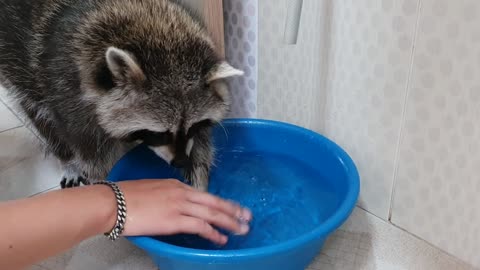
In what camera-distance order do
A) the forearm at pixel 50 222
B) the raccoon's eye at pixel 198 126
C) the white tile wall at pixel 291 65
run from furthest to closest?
the white tile wall at pixel 291 65 → the raccoon's eye at pixel 198 126 → the forearm at pixel 50 222

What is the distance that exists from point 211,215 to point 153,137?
0.80 feet

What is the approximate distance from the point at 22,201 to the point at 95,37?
475mm

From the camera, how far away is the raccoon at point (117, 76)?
1.09 metres

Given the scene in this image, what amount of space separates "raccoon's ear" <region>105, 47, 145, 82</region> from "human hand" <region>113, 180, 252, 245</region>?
0.23 metres

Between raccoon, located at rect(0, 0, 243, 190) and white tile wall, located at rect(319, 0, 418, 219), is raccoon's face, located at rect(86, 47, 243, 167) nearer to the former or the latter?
raccoon, located at rect(0, 0, 243, 190)

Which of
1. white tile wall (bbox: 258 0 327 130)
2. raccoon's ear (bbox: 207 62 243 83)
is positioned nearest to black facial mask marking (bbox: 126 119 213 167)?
raccoon's ear (bbox: 207 62 243 83)

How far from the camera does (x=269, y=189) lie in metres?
1.41

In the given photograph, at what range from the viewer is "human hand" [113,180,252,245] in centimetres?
97

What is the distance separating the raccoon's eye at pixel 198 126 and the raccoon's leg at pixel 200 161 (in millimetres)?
77

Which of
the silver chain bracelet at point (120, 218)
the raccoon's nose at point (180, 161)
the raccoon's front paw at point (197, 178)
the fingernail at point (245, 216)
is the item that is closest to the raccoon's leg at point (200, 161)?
the raccoon's front paw at point (197, 178)

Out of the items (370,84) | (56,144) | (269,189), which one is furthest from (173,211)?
(56,144)

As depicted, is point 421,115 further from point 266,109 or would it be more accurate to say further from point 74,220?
point 74,220

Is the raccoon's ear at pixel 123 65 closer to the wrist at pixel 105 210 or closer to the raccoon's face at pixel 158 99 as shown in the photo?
the raccoon's face at pixel 158 99

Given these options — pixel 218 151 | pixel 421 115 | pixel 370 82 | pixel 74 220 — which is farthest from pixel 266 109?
pixel 74 220
